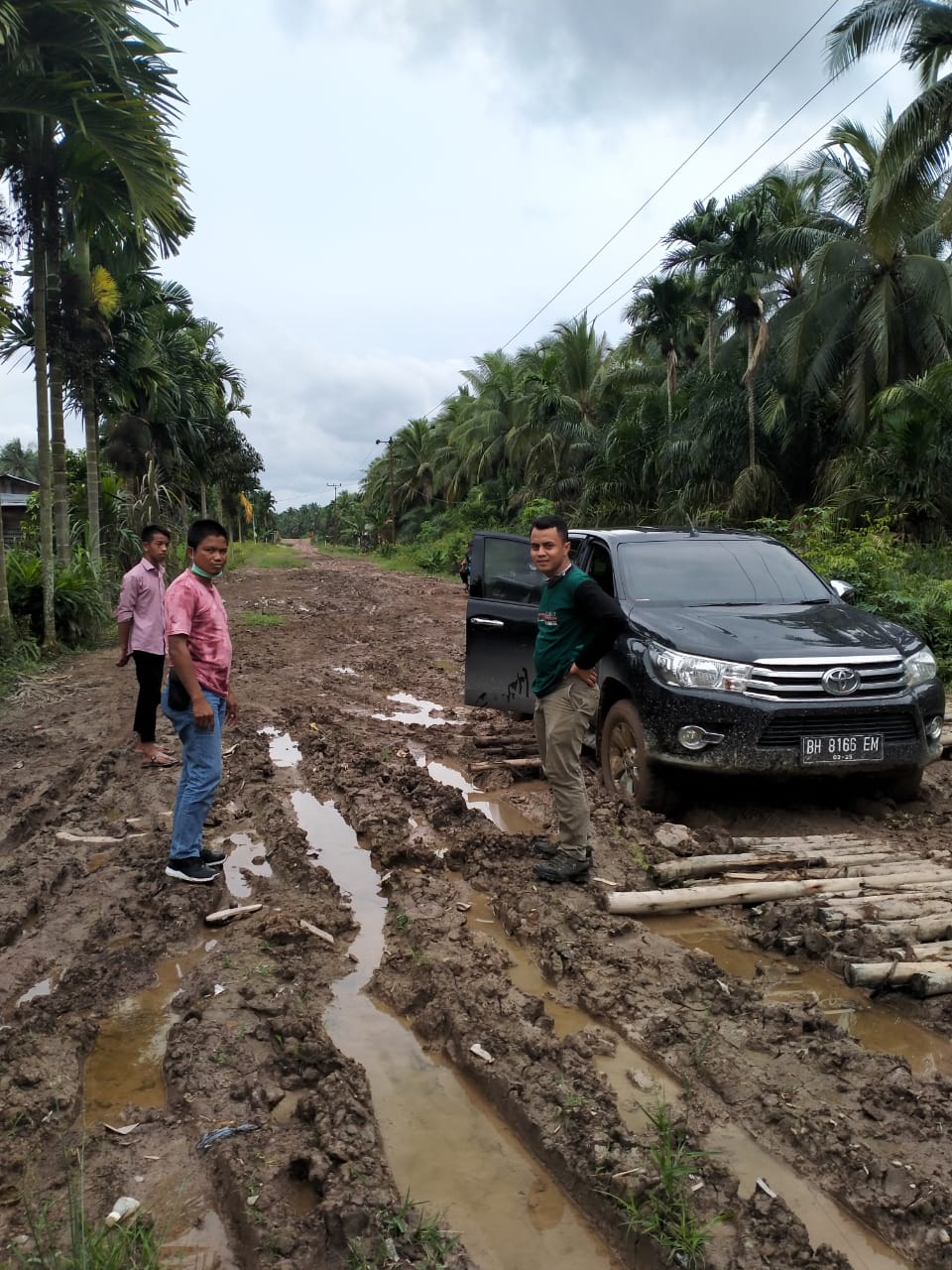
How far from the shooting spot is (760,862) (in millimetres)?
4809

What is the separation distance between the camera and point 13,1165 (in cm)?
256

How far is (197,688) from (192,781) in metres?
0.53

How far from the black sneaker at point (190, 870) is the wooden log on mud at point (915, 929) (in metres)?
3.10

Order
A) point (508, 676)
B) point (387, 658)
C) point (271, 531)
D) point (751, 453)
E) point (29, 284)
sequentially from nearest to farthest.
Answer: point (508, 676), point (29, 284), point (387, 658), point (751, 453), point (271, 531)

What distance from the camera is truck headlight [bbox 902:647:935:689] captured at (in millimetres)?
5430

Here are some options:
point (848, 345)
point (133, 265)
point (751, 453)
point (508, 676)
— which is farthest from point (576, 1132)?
point (848, 345)

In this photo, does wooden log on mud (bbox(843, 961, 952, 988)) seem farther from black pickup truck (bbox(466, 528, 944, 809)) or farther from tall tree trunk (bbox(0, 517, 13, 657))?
tall tree trunk (bbox(0, 517, 13, 657))

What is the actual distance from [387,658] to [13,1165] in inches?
432

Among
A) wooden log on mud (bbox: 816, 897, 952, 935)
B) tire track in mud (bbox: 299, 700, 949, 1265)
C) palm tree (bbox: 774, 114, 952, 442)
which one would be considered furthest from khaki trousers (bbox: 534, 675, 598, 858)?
palm tree (bbox: 774, 114, 952, 442)

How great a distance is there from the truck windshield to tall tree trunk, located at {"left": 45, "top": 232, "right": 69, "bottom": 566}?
893 cm

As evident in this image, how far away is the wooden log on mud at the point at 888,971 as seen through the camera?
359 centimetres

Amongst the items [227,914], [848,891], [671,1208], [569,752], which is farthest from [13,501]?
[671,1208]

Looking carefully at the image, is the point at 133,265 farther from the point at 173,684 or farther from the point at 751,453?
the point at 751,453

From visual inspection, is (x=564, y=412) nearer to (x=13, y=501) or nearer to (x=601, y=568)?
(x=13, y=501)
